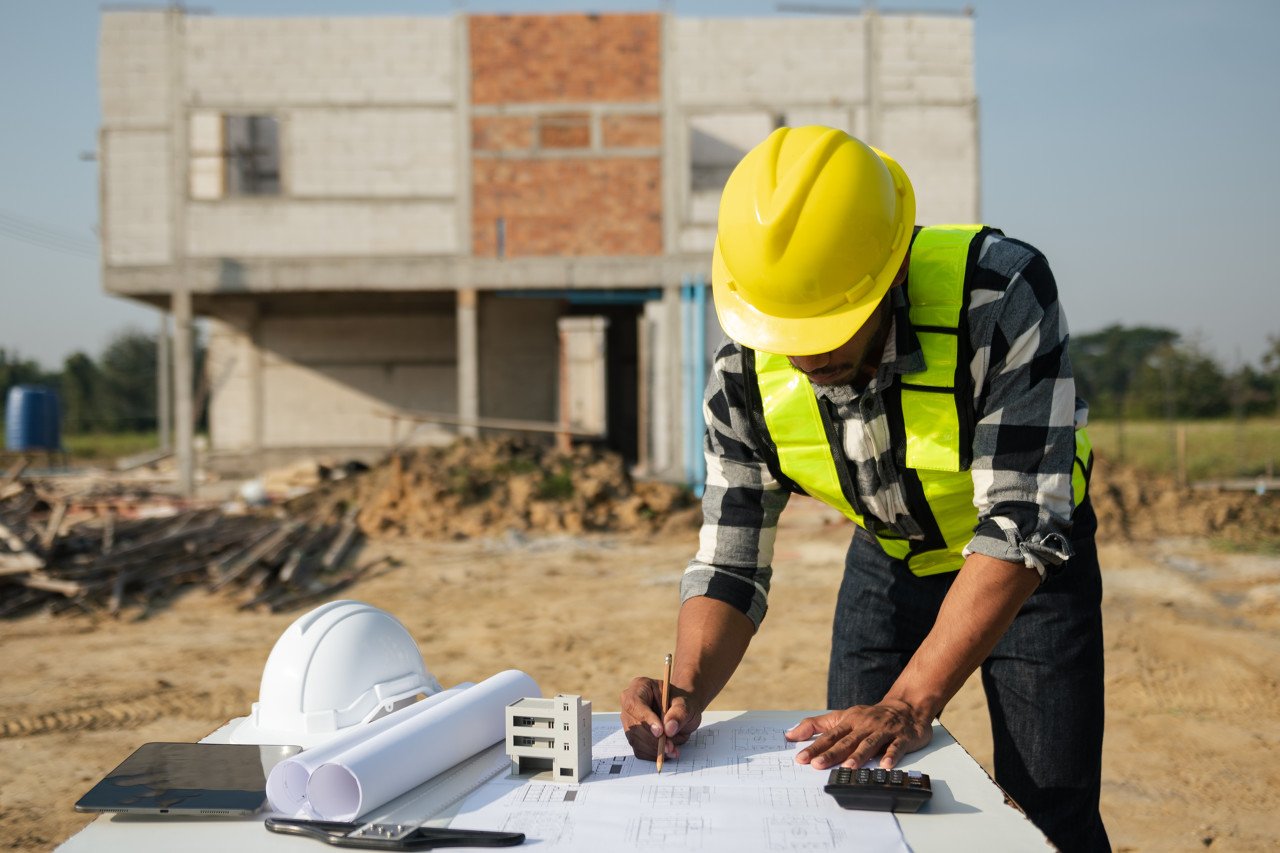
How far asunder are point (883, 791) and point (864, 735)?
0.78 feet

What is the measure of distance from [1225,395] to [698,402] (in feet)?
53.0

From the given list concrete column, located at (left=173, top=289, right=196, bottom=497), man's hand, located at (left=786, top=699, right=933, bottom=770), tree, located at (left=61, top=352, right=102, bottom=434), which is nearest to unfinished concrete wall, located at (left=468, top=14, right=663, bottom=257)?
concrete column, located at (left=173, top=289, right=196, bottom=497)

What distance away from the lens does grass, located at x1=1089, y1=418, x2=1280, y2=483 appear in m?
16.5

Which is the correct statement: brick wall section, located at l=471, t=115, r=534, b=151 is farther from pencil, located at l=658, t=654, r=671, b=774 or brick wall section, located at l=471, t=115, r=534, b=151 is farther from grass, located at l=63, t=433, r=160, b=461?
grass, located at l=63, t=433, r=160, b=461

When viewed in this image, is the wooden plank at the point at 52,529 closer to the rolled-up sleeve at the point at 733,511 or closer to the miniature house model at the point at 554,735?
the rolled-up sleeve at the point at 733,511

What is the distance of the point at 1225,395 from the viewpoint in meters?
24.7

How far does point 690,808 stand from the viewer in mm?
1674

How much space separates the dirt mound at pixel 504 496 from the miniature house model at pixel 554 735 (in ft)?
32.3

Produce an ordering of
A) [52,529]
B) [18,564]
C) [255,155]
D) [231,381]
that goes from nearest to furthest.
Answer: [18,564]
[52,529]
[255,155]
[231,381]

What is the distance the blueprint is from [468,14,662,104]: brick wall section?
14649 mm

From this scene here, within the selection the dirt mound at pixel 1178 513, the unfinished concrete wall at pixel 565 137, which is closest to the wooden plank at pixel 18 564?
the unfinished concrete wall at pixel 565 137

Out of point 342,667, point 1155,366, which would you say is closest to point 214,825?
point 342,667

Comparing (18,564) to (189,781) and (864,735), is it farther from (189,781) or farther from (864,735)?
(864,735)

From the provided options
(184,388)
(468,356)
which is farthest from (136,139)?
(468,356)
